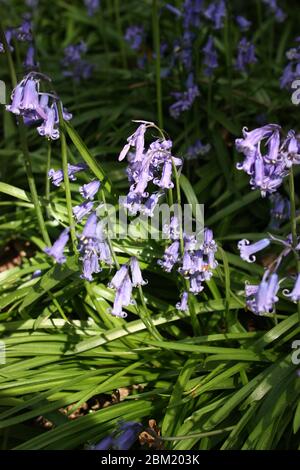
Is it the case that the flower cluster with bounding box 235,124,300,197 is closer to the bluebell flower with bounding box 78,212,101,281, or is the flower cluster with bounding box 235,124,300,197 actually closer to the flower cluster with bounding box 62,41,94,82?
the bluebell flower with bounding box 78,212,101,281

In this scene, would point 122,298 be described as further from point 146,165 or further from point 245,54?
point 245,54

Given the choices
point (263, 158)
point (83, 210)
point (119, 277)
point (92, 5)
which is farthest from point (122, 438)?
point (92, 5)

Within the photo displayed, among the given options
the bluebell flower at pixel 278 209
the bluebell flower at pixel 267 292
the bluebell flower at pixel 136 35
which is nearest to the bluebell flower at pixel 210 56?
the bluebell flower at pixel 136 35

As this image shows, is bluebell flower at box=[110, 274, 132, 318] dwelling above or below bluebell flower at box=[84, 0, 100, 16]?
below

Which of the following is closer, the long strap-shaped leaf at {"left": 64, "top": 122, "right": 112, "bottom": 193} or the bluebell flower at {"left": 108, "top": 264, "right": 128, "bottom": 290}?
the bluebell flower at {"left": 108, "top": 264, "right": 128, "bottom": 290}

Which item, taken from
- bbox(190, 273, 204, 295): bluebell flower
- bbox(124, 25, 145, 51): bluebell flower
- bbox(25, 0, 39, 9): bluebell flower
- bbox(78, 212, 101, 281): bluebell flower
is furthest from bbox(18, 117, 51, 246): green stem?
bbox(25, 0, 39, 9): bluebell flower
